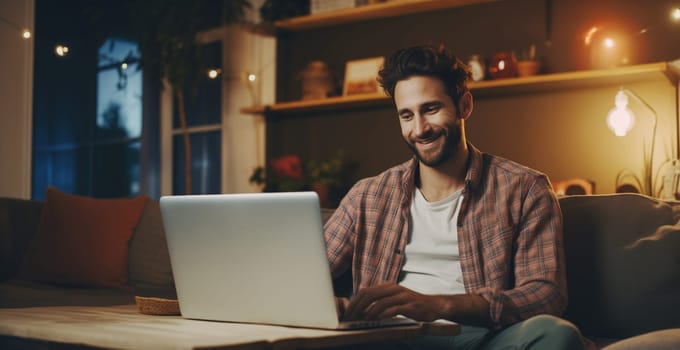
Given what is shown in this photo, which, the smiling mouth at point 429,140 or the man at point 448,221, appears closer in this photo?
the man at point 448,221

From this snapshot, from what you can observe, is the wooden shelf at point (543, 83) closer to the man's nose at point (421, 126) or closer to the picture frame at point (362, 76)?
the picture frame at point (362, 76)

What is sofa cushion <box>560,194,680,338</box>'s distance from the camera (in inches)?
76.6

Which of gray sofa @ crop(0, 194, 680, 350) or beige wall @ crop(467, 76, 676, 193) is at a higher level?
beige wall @ crop(467, 76, 676, 193)

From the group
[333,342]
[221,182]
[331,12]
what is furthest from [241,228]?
[221,182]

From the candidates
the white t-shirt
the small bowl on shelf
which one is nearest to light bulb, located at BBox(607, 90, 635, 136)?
the small bowl on shelf

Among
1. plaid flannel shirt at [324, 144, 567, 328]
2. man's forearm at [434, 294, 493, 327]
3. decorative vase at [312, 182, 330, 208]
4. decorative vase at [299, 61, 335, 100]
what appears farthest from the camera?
decorative vase at [299, 61, 335, 100]

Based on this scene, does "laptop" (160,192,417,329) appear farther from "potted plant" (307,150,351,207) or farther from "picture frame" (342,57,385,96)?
"picture frame" (342,57,385,96)

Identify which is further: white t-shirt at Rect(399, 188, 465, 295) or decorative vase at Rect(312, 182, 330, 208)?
decorative vase at Rect(312, 182, 330, 208)

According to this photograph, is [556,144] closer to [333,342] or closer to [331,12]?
[331,12]

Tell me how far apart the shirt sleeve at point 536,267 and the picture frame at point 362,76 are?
7.69 ft

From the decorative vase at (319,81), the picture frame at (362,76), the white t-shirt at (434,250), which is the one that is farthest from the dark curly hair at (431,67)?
the decorative vase at (319,81)

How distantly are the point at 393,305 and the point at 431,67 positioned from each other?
0.78m

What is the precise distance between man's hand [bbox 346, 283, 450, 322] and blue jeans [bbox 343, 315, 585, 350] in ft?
0.43

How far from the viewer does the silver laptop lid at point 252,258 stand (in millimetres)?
1305
